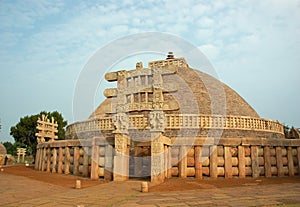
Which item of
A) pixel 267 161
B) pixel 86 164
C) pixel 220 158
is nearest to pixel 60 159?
pixel 86 164

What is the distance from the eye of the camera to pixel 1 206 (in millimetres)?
5332

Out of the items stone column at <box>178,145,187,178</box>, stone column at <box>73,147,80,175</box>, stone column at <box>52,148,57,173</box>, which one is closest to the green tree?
stone column at <box>52,148,57,173</box>

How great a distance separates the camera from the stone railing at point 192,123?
1348cm

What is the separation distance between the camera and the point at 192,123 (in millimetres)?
13680

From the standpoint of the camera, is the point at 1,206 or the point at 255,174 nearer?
the point at 1,206

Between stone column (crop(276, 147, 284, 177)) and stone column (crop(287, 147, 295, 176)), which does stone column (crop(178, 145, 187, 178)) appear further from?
stone column (crop(287, 147, 295, 176))

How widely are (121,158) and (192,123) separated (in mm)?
5142

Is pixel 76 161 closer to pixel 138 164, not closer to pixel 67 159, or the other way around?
pixel 67 159

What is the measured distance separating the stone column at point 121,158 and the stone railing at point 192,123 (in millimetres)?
3271

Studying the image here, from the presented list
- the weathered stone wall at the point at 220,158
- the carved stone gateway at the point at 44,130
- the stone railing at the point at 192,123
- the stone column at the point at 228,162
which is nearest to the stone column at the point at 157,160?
the weathered stone wall at the point at 220,158

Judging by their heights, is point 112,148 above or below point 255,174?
above

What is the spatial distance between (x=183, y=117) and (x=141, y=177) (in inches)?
171

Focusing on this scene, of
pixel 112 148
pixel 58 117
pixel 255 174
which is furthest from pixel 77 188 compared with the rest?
pixel 58 117

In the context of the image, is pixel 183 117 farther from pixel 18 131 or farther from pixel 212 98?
pixel 18 131
